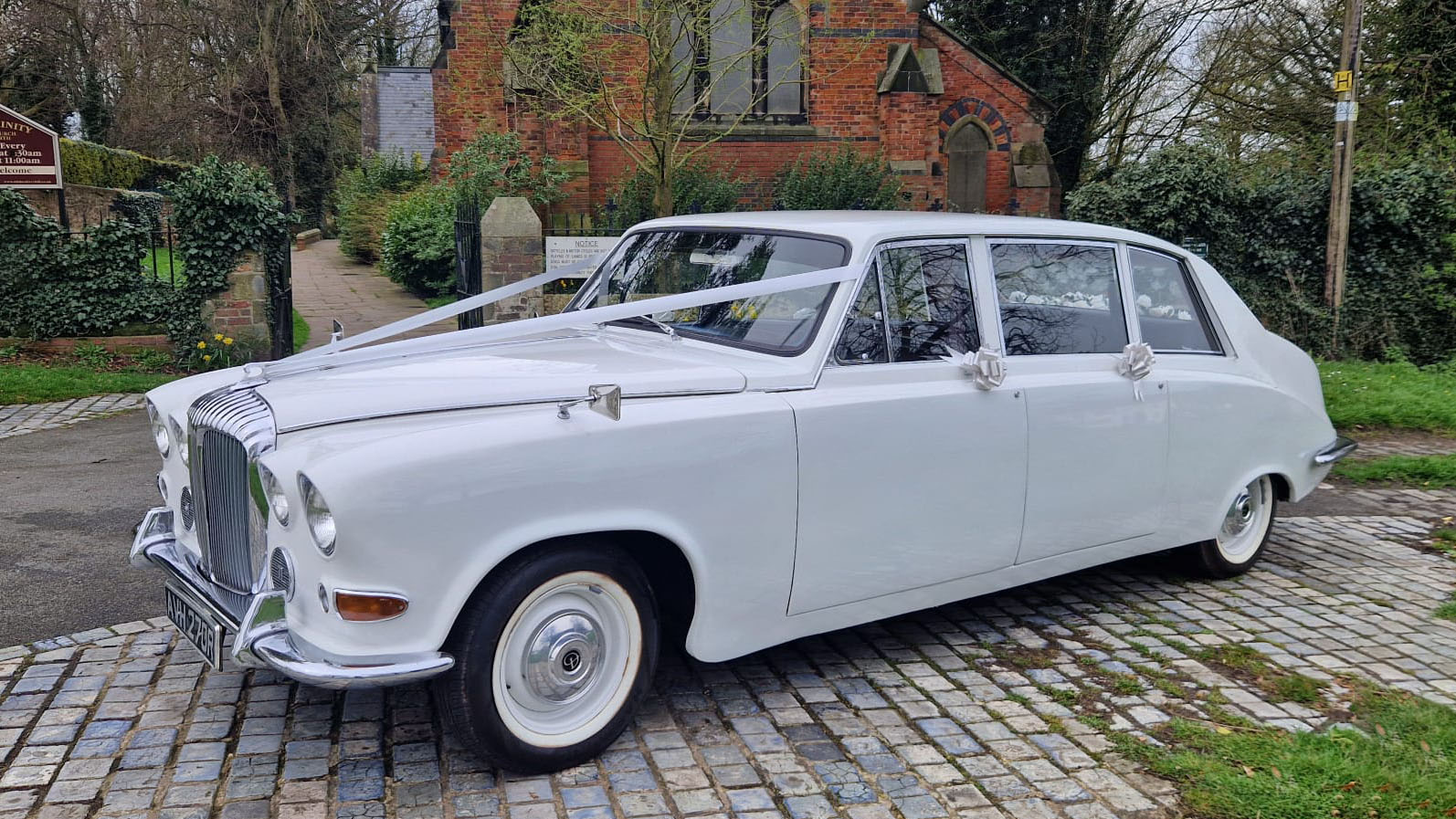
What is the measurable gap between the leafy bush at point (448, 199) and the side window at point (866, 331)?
9.04 m

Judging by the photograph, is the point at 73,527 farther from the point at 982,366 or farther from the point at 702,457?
the point at 982,366

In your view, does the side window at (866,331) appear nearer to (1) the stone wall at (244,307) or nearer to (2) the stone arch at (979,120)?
(1) the stone wall at (244,307)

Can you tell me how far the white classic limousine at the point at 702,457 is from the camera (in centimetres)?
331

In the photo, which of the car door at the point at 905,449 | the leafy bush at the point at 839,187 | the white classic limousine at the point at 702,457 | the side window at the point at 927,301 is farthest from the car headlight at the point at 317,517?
the leafy bush at the point at 839,187

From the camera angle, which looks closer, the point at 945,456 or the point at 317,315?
the point at 945,456

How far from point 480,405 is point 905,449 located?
5.22ft

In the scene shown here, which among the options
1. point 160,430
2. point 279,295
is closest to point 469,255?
point 279,295

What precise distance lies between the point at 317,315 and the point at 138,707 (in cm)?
1380

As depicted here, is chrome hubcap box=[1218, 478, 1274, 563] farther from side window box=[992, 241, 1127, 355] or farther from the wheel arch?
the wheel arch

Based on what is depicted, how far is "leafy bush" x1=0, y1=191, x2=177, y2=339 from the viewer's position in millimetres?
11594

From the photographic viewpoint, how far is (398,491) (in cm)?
321

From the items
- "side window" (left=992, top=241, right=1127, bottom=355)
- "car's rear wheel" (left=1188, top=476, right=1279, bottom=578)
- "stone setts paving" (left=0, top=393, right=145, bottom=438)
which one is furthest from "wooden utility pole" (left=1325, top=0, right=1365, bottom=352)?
"stone setts paving" (left=0, top=393, right=145, bottom=438)

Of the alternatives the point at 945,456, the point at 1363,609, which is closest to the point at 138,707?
the point at 945,456

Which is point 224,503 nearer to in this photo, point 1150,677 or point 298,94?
point 1150,677
